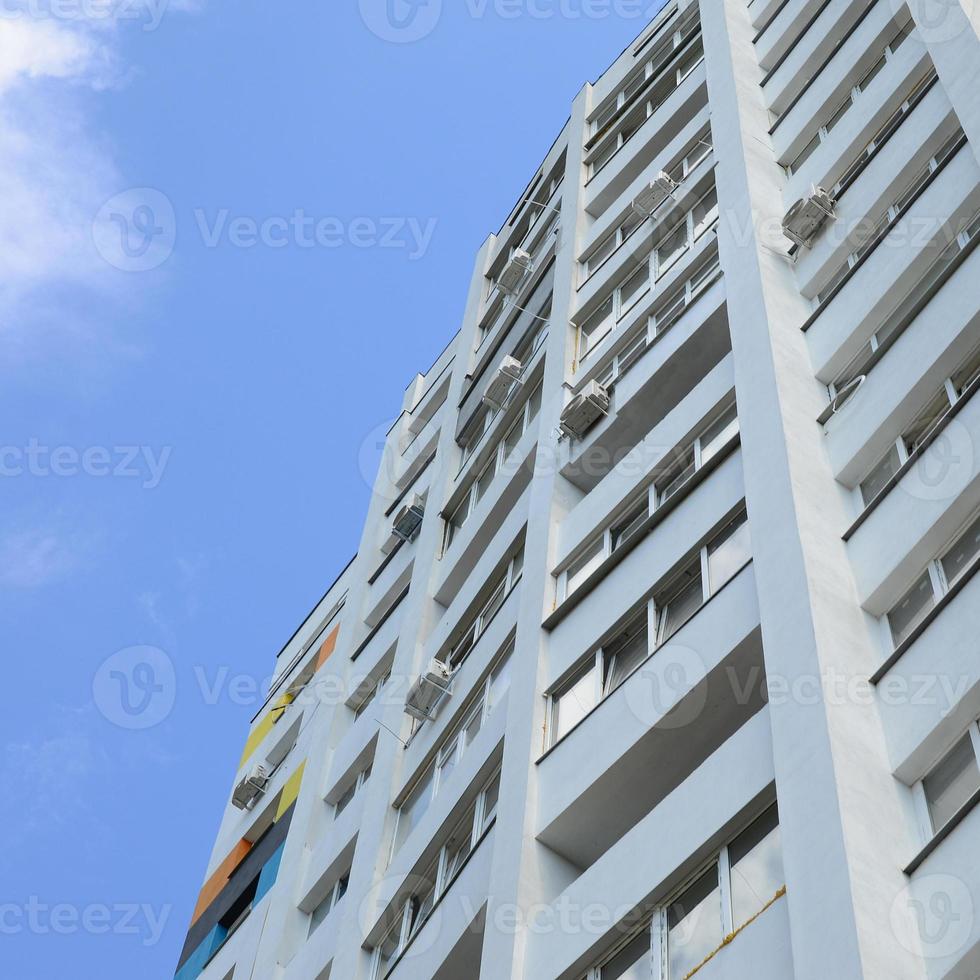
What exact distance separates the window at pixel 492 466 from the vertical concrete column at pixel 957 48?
850cm

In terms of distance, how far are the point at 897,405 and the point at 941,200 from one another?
3.60 meters

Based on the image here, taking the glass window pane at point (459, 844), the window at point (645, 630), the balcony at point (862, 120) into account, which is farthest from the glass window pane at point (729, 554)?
the balcony at point (862, 120)

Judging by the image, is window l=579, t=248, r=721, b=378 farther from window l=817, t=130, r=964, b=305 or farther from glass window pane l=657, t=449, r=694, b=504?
glass window pane l=657, t=449, r=694, b=504

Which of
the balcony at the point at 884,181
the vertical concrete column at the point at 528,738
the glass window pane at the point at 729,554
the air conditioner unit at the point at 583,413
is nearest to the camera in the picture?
the vertical concrete column at the point at 528,738

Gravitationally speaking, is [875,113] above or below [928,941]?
above

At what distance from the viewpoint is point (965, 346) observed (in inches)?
597

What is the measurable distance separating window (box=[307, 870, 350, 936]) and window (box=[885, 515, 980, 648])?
454 inches

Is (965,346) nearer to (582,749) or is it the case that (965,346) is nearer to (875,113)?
(582,749)

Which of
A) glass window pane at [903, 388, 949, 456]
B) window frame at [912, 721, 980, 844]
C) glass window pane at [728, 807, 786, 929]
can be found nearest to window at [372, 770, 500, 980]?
glass window pane at [728, 807, 786, 929]

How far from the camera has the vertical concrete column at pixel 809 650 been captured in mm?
10211

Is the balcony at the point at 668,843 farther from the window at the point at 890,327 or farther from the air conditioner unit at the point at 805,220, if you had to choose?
the air conditioner unit at the point at 805,220

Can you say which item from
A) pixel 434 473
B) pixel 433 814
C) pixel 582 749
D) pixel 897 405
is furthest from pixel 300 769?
pixel 897 405

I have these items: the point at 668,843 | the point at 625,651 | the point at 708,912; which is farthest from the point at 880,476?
the point at 708,912

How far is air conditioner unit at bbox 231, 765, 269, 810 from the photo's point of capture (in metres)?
29.3
